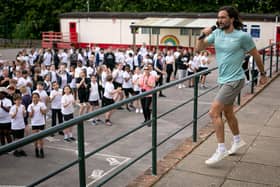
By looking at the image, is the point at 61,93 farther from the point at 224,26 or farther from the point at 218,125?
the point at 224,26

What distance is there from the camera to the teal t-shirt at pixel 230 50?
4426 millimetres

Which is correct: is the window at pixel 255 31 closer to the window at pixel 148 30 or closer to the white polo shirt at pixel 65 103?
the window at pixel 148 30

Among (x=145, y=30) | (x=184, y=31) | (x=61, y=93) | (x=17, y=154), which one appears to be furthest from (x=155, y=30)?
(x=17, y=154)

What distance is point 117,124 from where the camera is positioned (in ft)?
→ 40.7

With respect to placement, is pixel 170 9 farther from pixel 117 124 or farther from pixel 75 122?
pixel 75 122

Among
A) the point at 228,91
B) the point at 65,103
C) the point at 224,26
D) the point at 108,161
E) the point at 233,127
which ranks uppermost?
the point at 224,26

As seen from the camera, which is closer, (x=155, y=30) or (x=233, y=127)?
(x=233, y=127)

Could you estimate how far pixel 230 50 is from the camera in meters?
4.45

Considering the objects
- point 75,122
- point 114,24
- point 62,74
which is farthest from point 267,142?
point 114,24

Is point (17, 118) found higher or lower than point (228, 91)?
lower

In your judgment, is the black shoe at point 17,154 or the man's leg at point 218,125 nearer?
the man's leg at point 218,125

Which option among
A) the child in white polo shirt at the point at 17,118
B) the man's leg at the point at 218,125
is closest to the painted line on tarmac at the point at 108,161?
the child in white polo shirt at the point at 17,118

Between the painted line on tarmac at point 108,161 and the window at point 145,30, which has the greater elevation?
the window at point 145,30

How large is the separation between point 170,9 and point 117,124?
29098mm
